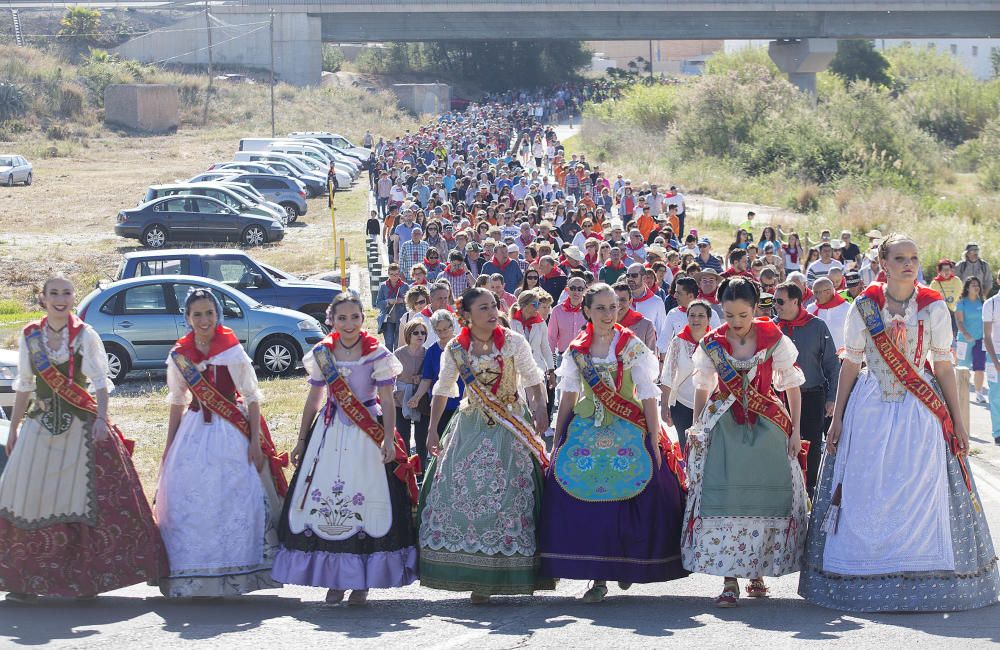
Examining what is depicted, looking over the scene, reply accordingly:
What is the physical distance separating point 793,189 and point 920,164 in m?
6.91

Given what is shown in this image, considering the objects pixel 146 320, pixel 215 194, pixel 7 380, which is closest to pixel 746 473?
pixel 7 380

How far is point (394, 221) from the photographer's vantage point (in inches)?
1027

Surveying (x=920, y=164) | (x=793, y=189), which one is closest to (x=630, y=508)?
(x=793, y=189)

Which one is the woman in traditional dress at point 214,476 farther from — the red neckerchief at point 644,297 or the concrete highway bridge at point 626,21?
the concrete highway bridge at point 626,21

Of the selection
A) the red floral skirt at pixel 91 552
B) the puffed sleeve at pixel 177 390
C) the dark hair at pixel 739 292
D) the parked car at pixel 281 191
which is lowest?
the red floral skirt at pixel 91 552

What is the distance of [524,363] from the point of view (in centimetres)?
864

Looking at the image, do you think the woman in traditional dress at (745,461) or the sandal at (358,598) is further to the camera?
the sandal at (358,598)

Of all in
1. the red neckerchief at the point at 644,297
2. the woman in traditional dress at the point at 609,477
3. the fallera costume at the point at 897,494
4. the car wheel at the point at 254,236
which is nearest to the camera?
the fallera costume at the point at 897,494

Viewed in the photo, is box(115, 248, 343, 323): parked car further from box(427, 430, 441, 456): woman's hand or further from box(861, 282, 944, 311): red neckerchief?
box(861, 282, 944, 311): red neckerchief

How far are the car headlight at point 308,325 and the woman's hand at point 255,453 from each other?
10245 millimetres

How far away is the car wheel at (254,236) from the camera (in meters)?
33.1

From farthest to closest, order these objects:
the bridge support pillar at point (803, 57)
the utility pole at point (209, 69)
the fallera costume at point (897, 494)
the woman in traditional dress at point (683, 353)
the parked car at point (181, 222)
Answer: the bridge support pillar at point (803, 57) → the utility pole at point (209, 69) → the parked car at point (181, 222) → the woman in traditional dress at point (683, 353) → the fallera costume at point (897, 494)

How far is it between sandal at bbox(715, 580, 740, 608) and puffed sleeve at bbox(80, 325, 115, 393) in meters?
3.74

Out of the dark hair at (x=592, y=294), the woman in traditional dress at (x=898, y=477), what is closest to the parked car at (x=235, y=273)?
the dark hair at (x=592, y=294)
